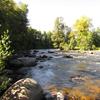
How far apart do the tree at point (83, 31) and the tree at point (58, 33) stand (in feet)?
19.9

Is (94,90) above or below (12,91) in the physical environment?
below

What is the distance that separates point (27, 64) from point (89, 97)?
51.4 feet

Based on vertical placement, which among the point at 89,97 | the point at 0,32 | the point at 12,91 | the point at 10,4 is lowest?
the point at 89,97

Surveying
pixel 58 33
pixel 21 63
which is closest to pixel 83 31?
pixel 58 33

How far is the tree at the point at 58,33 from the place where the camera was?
93.6 m

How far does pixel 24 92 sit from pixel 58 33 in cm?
8249

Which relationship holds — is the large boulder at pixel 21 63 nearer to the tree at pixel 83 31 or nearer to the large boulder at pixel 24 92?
the large boulder at pixel 24 92

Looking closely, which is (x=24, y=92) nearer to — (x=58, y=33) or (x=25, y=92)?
(x=25, y=92)

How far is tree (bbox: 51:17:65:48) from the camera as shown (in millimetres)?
93625

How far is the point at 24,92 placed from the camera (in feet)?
42.2

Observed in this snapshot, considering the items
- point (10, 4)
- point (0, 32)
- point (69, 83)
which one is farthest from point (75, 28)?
point (69, 83)

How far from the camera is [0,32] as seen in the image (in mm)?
33219

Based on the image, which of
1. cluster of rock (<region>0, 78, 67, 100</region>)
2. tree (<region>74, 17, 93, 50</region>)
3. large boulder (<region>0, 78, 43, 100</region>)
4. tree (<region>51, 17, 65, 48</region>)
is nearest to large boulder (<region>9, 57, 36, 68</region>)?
cluster of rock (<region>0, 78, 67, 100</region>)

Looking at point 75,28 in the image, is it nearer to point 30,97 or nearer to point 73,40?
point 73,40
